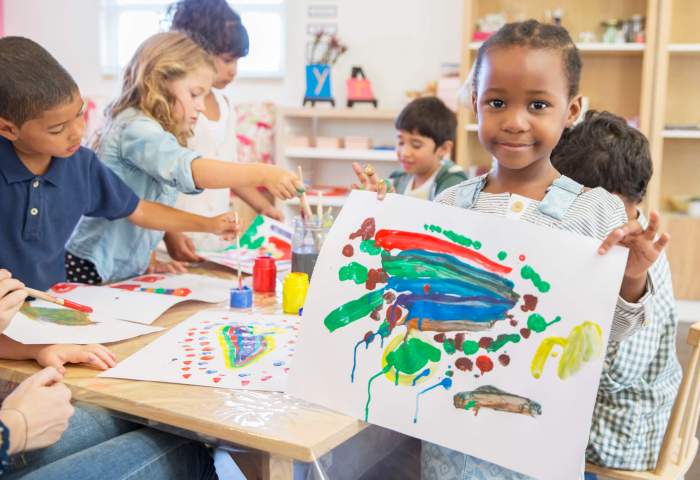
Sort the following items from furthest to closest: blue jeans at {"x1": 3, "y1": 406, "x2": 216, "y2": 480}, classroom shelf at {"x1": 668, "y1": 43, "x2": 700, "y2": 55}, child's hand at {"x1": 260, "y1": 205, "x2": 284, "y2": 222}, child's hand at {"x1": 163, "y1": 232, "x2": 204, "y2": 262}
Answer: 1. classroom shelf at {"x1": 668, "y1": 43, "x2": 700, "y2": 55}
2. child's hand at {"x1": 260, "y1": 205, "x2": 284, "y2": 222}
3. child's hand at {"x1": 163, "y1": 232, "x2": 204, "y2": 262}
4. blue jeans at {"x1": 3, "y1": 406, "x2": 216, "y2": 480}

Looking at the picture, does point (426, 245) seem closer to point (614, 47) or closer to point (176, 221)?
point (176, 221)

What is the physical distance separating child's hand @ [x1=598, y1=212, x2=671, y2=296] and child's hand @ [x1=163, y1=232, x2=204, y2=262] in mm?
1173

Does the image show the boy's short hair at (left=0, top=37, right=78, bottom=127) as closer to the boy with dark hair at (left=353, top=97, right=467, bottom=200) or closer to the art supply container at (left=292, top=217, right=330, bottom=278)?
the art supply container at (left=292, top=217, right=330, bottom=278)

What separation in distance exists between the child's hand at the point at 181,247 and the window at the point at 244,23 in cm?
262

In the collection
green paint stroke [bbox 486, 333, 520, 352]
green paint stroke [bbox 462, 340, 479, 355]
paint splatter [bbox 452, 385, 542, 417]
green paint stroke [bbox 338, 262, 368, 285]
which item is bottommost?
paint splatter [bbox 452, 385, 542, 417]

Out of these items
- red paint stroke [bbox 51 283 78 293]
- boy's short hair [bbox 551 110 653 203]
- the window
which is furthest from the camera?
the window

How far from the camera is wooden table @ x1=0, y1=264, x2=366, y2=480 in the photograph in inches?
30.5

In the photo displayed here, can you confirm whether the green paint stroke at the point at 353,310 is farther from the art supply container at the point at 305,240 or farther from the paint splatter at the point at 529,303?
the art supply container at the point at 305,240

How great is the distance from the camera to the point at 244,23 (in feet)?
13.7

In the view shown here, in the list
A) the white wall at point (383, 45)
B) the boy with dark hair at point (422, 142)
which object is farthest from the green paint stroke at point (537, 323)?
the white wall at point (383, 45)

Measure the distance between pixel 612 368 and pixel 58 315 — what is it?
92cm

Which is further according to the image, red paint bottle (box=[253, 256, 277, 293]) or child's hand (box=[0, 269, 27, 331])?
red paint bottle (box=[253, 256, 277, 293])

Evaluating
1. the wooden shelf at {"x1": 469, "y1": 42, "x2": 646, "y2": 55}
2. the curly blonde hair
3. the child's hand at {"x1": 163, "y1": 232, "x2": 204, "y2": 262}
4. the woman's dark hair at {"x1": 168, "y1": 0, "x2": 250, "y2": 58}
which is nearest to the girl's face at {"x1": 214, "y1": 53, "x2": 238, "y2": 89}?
the woman's dark hair at {"x1": 168, "y1": 0, "x2": 250, "y2": 58}

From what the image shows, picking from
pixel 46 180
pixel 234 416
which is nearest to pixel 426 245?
pixel 234 416
